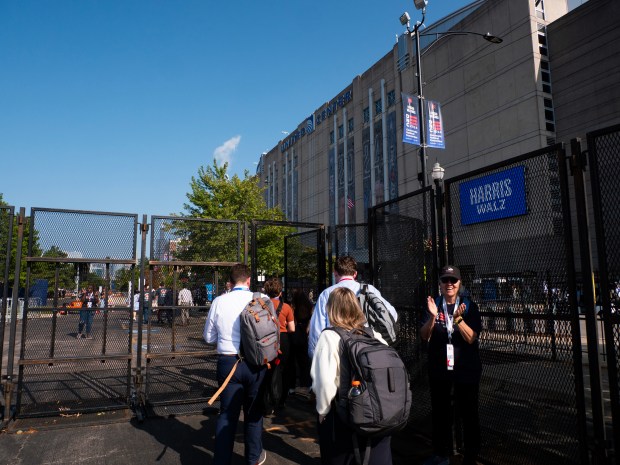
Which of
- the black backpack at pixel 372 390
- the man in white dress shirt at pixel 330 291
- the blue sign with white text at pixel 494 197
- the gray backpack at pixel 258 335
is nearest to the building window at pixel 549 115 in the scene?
the blue sign with white text at pixel 494 197

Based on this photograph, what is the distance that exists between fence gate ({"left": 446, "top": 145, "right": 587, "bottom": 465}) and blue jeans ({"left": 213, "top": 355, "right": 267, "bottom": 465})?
234cm

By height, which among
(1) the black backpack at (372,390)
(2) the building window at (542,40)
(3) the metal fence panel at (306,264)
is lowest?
(1) the black backpack at (372,390)

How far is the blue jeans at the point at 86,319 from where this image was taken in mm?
6491

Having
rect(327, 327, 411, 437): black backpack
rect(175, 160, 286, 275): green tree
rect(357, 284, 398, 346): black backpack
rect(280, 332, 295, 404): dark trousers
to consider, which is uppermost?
rect(175, 160, 286, 275): green tree

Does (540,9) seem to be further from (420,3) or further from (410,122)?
(410,122)

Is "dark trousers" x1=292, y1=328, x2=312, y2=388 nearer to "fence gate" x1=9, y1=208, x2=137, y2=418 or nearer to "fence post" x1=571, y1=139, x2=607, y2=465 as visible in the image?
"fence gate" x1=9, y1=208, x2=137, y2=418

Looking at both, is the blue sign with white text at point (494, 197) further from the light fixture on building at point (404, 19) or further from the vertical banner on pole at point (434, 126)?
the light fixture on building at point (404, 19)

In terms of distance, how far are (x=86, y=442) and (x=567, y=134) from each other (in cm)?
3518

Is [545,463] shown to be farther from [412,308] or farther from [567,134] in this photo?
[567,134]

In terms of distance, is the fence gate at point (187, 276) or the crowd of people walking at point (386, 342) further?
the fence gate at point (187, 276)

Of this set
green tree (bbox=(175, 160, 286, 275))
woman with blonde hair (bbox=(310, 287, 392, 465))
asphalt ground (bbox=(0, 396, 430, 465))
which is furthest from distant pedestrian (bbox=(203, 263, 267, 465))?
green tree (bbox=(175, 160, 286, 275))

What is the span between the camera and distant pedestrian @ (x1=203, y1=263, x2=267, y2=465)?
421cm

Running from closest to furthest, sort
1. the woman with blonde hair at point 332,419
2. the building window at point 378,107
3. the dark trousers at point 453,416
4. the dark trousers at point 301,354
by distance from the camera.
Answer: the woman with blonde hair at point 332,419
the dark trousers at point 453,416
the dark trousers at point 301,354
the building window at point 378,107

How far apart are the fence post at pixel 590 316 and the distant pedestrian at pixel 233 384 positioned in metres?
2.84
